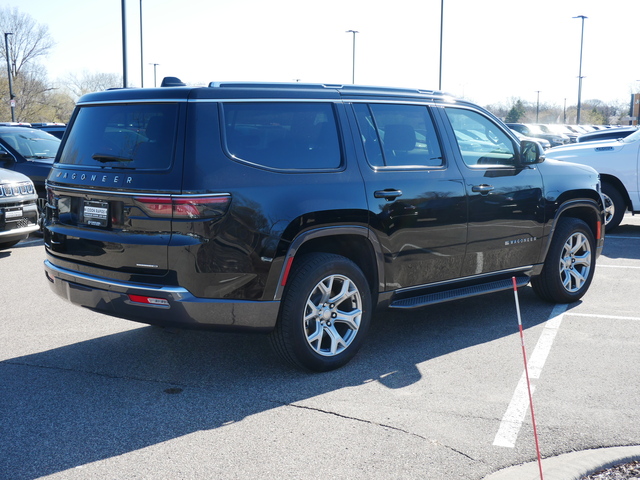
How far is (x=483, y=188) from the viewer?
604 centimetres

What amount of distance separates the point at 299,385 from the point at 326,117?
6.12 feet

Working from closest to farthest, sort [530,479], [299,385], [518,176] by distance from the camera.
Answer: [530,479] < [299,385] < [518,176]

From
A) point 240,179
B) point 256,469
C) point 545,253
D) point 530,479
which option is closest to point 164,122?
point 240,179

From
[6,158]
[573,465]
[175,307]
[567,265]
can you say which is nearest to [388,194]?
[175,307]

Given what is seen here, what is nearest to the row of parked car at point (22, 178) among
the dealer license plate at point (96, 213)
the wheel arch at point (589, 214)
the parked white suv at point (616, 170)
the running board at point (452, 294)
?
the dealer license plate at point (96, 213)

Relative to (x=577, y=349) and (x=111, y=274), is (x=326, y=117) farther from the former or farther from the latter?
(x=577, y=349)

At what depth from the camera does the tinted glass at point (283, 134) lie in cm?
470

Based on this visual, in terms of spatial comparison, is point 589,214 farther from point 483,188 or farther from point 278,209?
point 278,209

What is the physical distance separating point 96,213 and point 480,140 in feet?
10.7

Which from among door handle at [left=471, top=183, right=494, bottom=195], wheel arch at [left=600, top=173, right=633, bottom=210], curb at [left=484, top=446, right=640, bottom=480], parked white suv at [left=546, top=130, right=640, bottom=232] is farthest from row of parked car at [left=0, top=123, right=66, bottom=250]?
wheel arch at [left=600, top=173, right=633, bottom=210]

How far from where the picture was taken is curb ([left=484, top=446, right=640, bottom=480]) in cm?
359

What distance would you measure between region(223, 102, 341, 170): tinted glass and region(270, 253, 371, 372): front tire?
2.23 feet

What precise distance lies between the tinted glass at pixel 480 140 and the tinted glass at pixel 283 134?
1.38 meters

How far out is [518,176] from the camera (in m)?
6.42
